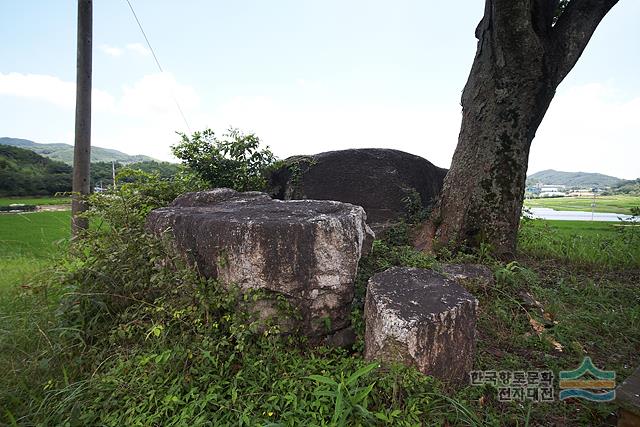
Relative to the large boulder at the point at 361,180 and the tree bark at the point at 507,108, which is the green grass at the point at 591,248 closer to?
the tree bark at the point at 507,108

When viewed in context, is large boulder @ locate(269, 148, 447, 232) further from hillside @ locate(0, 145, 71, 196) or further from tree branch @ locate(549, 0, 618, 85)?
hillside @ locate(0, 145, 71, 196)

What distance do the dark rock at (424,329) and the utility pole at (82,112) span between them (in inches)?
152

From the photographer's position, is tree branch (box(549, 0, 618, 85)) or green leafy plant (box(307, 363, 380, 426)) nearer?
green leafy plant (box(307, 363, 380, 426))

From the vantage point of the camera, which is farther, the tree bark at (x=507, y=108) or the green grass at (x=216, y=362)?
the tree bark at (x=507, y=108)

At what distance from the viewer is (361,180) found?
6.11 m

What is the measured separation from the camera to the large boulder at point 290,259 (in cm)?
229

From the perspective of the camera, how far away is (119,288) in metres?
2.58

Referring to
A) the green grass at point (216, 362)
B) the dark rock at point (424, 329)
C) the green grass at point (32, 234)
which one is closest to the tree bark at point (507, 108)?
the green grass at point (216, 362)

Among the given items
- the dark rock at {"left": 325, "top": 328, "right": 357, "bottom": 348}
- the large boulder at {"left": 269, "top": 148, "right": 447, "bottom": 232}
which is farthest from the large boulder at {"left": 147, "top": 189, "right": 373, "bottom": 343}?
the large boulder at {"left": 269, "top": 148, "right": 447, "bottom": 232}

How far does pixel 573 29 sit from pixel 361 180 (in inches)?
155

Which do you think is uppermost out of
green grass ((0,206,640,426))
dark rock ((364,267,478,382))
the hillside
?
the hillside

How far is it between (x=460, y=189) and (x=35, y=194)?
52.8 ft

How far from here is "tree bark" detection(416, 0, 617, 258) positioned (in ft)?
14.4

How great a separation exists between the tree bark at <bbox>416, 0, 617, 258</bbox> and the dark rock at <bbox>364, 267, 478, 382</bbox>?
2.88 m
